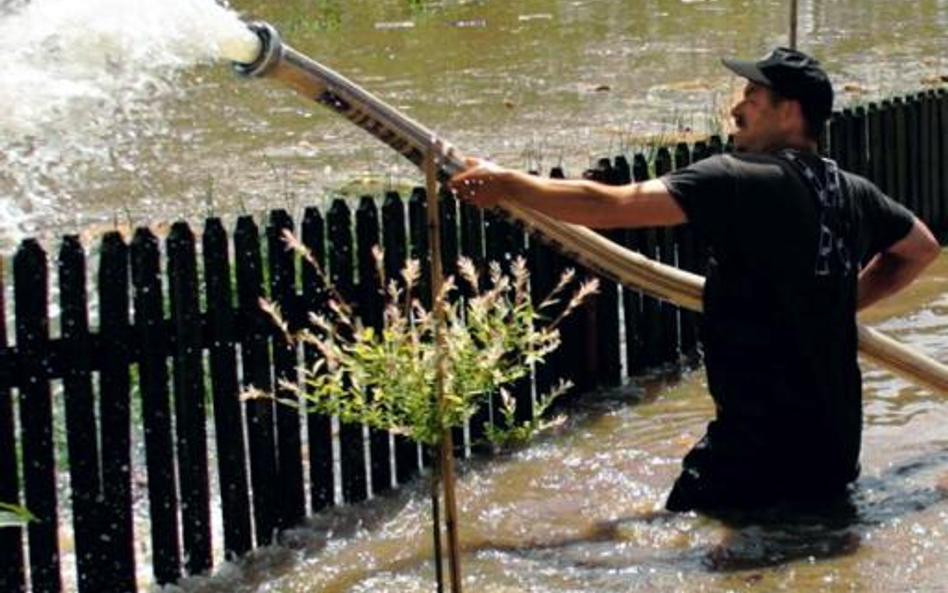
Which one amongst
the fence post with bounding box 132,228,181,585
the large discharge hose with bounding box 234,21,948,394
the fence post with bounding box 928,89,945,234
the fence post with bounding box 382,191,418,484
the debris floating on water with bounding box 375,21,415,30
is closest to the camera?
the large discharge hose with bounding box 234,21,948,394

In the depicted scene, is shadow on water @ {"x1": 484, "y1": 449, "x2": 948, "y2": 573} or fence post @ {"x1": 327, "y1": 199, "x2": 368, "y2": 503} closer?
shadow on water @ {"x1": 484, "y1": 449, "x2": 948, "y2": 573}

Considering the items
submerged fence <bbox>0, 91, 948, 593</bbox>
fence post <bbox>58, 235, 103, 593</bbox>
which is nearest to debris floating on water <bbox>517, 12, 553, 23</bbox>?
submerged fence <bbox>0, 91, 948, 593</bbox>

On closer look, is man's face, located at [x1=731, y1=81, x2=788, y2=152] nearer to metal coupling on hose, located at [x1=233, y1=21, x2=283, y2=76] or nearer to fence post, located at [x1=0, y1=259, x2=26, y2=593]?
metal coupling on hose, located at [x1=233, y1=21, x2=283, y2=76]

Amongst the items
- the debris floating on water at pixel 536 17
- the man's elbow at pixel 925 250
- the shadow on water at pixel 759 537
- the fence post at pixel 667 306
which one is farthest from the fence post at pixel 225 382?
the debris floating on water at pixel 536 17

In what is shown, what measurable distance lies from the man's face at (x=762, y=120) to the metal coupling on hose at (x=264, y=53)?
1.71m

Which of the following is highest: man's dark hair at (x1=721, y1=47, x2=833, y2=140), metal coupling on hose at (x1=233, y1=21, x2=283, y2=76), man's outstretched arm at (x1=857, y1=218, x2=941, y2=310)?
metal coupling on hose at (x1=233, y1=21, x2=283, y2=76)

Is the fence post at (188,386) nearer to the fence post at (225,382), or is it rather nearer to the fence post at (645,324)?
the fence post at (225,382)

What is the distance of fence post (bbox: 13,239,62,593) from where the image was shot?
626cm

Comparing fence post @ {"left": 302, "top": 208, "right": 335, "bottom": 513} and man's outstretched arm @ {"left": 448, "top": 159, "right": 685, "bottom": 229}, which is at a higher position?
man's outstretched arm @ {"left": 448, "top": 159, "right": 685, "bottom": 229}

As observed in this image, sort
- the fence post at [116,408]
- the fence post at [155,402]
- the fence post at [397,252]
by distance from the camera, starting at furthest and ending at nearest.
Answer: the fence post at [397,252] → the fence post at [155,402] → the fence post at [116,408]

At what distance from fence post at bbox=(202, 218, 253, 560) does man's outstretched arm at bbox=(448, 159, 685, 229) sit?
3.98 feet

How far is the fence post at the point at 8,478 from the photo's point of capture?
623 centimetres

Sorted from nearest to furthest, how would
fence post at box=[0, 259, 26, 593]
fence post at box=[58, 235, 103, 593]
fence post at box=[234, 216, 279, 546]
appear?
fence post at box=[0, 259, 26, 593] → fence post at box=[58, 235, 103, 593] → fence post at box=[234, 216, 279, 546]

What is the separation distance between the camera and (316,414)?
7082 millimetres
